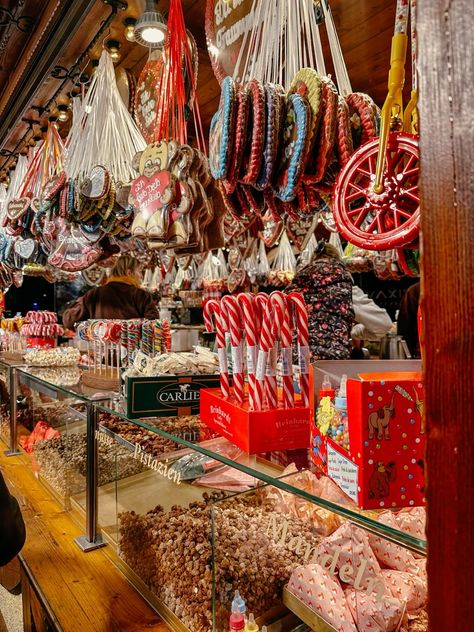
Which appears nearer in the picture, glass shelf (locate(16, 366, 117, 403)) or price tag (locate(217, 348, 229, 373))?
price tag (locate(217, 348, 229, 373))

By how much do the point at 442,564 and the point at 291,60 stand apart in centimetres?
155

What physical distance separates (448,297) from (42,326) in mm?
3687

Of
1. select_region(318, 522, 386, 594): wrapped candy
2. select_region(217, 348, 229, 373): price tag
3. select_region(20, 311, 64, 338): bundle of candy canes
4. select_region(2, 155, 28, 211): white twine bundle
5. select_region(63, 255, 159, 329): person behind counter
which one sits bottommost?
select_region(318, 522, 386, 594): wrapped candy

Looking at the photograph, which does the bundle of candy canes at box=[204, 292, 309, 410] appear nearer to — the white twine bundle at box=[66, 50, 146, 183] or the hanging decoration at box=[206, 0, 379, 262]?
the hanging decoration at box=[206, 0, 379, 262]

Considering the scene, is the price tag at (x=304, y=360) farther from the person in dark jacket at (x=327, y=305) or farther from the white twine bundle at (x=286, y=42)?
the person in dark jacket at (x=327, y=305)

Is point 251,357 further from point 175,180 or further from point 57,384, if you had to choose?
point 57,384

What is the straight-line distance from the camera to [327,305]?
3.06m

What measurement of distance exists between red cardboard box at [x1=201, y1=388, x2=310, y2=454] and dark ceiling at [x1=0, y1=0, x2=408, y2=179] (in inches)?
→ 92.0

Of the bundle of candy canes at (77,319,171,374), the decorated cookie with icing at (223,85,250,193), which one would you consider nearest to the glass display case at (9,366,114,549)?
the bundle of candy canes at (77,319,171,374)

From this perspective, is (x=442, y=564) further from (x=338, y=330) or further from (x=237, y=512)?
(x=338, y=330)

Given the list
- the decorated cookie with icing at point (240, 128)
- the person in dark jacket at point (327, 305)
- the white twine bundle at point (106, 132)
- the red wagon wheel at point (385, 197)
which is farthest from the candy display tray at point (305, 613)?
the white twine bundle at point (106, 132)

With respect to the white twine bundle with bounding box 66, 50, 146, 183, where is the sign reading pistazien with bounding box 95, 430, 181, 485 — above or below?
below

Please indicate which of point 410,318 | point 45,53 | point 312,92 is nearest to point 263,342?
point 312,92

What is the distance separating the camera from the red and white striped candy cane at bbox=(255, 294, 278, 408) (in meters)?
1.27
